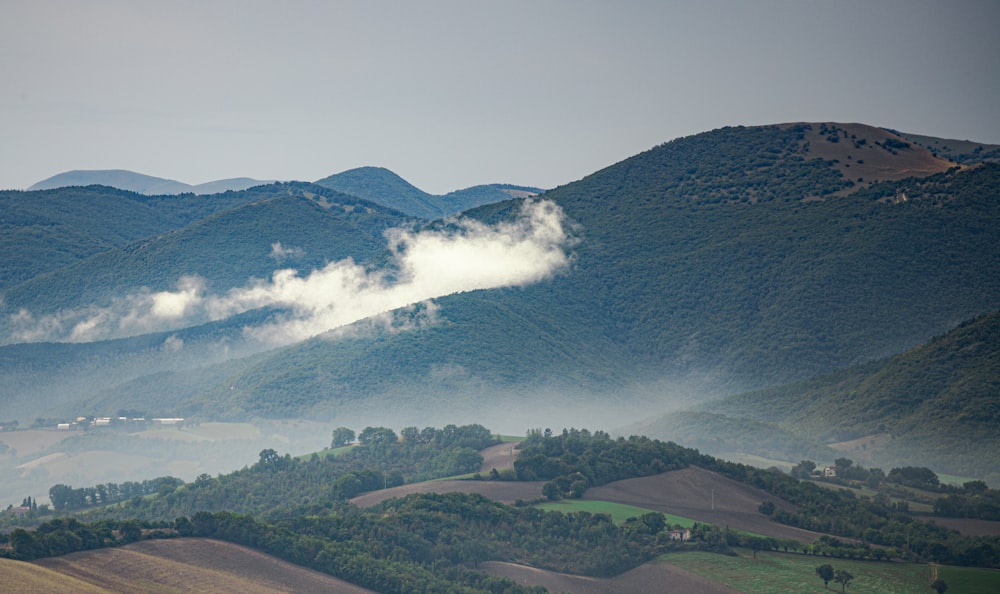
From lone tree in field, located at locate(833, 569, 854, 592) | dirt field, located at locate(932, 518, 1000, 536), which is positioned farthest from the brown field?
dirt field, located at locate(932, 518, 1000, 536)

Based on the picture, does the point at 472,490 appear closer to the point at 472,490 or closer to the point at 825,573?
the point at 472,490

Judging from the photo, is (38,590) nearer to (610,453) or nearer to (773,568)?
(773,568)

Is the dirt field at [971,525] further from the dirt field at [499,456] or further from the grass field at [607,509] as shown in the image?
the dirt field at [499,456]

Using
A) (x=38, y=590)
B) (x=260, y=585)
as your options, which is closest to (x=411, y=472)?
(x=260, y=585)

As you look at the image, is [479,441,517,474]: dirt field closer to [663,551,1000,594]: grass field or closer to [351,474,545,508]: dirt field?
[351,474,545,508]: dirt field

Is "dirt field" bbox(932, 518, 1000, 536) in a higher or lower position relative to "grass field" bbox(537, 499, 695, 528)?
lower
